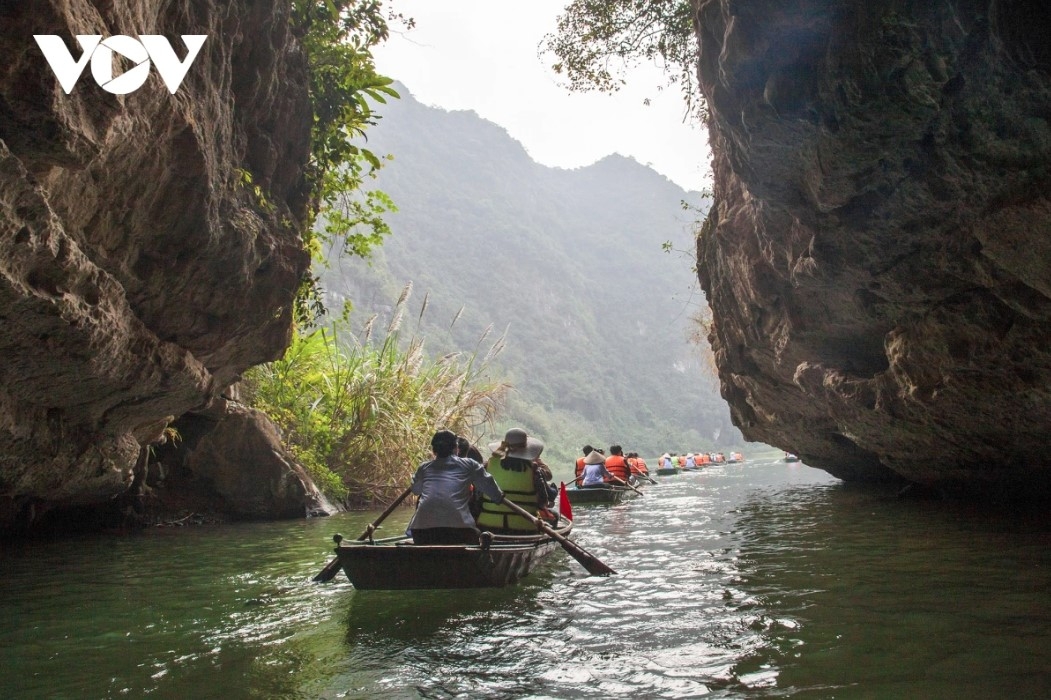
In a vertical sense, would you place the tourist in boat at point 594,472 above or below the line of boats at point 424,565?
above

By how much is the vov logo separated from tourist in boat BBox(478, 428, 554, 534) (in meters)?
4.39

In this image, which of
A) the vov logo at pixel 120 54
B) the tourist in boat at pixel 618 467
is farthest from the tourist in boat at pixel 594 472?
the vov logo at pixel 120 54

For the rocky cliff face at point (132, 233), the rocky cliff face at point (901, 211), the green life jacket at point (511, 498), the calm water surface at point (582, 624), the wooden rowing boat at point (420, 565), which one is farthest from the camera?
the green life jacket at point (511, 498)

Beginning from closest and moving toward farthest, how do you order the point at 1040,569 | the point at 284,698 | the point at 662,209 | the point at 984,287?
the point at 284,698
the point at 1040,569
the point at 984,287
the point at 662,209

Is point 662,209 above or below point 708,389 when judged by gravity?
above

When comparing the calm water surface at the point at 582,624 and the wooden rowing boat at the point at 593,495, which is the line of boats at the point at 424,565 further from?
the wooden rowing boat at the point at 593,495

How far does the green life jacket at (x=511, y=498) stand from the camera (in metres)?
7.36

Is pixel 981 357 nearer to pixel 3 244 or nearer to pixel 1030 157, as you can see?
pixel 1030 157

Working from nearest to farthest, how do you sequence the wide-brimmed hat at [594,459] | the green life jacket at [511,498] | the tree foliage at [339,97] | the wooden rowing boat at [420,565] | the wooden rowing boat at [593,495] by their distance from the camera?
the wooden rowing boat at [420,565] < the green life jacket at [511,498] < the tree foliage at [339,97] < the wooden rowing boat at [593,495] < the wide-brimmed hat at [594,459]

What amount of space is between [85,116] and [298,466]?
948 centimetres

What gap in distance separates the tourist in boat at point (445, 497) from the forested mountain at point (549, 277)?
44033 mm

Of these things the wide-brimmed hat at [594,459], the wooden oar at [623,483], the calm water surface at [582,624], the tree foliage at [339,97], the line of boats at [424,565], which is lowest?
the calm water surface at [582,624]

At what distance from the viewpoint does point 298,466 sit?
13.1 metres

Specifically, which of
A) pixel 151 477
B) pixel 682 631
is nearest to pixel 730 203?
pixel 682 631
